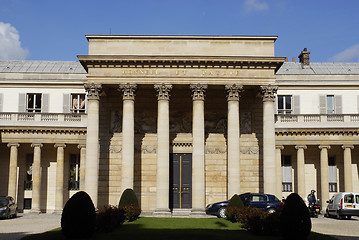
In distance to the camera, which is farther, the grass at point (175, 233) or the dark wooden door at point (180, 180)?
the dark wooden door at point (180, 180)

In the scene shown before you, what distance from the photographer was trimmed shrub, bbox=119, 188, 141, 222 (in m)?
29.4

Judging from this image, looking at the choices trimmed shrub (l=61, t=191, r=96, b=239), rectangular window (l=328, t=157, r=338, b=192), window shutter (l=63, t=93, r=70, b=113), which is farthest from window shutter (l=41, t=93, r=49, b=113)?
trimmed shrub (l=61, t=191, r=96, b=239)

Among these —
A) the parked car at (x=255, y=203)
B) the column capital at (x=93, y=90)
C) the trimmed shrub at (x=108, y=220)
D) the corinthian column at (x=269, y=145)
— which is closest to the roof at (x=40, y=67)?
the column capital at (x=93, y=90)

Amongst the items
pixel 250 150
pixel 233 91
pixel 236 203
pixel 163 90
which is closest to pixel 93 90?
pixel 163 90

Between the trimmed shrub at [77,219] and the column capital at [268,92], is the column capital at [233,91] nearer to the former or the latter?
the column capital at [268,92]

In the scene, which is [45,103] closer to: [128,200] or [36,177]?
[36,177]

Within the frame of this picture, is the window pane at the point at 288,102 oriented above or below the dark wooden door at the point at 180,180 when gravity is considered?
above

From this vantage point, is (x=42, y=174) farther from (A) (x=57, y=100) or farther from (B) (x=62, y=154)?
(A) (x=57, y=100)

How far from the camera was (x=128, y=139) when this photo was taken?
124 feet

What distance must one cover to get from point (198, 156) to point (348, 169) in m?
15.0

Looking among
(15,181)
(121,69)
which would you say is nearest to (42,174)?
(15,181)

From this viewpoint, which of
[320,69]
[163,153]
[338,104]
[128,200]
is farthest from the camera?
[320,69]

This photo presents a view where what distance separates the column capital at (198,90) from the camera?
38.2 metres

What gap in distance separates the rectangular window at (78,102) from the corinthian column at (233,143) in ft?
55.2
